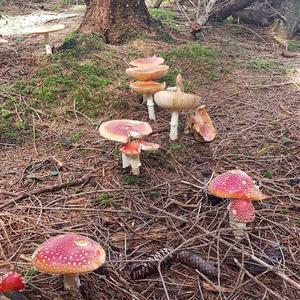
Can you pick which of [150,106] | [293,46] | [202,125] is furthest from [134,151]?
[293,46]

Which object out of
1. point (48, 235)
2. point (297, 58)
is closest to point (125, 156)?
point (48, 235)

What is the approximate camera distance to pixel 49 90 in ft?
15.3

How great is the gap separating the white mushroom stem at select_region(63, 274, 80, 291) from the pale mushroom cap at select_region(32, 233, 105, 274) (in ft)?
0.80

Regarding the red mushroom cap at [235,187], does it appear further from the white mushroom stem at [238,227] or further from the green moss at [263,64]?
the green moss at [263,64]

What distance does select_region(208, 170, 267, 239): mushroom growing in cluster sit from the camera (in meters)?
2.75

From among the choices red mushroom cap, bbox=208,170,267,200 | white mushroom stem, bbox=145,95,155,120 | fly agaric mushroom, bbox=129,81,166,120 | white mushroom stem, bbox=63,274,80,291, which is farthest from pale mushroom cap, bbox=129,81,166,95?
white mushroom stem, bbox=63,274,80,291

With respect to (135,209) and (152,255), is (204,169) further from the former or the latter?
(152,255)

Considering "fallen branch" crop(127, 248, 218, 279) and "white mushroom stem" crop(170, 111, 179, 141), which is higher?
"white mushroom stem" crop(170, 111, 179, 141)

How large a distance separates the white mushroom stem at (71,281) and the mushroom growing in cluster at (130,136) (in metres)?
1.13

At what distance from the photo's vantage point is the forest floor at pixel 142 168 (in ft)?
8.54

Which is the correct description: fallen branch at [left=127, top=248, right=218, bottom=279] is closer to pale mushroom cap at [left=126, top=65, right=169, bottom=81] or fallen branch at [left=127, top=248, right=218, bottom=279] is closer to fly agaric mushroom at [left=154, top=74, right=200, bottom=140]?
fly agaric mushroom at [left=154, top=74, right=200, bottom=140]

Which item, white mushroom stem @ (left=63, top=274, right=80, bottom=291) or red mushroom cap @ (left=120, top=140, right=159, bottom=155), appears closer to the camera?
white mushroom stem @ (left=63, top=274, right=80, bottom=291)

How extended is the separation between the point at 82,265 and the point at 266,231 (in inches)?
57.2

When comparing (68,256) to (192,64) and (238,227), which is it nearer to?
(238,227)
